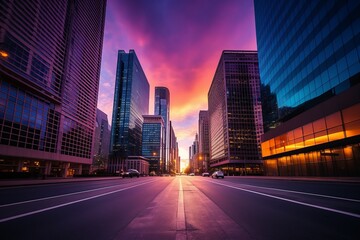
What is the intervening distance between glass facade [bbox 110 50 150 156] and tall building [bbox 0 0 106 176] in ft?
230

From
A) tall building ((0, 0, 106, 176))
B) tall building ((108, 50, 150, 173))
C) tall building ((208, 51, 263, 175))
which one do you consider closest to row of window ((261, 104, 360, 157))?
tall building ((0, 0, 106, 176))

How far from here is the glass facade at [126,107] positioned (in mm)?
151125

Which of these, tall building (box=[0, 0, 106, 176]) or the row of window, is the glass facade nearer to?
tall building (box=[0, 0, 106, 176])

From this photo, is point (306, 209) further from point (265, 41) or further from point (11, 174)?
point (265, 41)

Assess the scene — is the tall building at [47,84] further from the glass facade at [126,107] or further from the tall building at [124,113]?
the tall building at [124,113]

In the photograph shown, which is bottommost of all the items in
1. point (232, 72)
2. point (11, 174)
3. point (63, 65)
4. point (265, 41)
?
point (11, 174)

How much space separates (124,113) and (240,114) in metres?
88.0

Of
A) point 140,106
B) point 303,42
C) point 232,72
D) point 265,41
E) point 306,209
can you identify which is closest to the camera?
point 306,209

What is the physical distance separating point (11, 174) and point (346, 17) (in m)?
60.0

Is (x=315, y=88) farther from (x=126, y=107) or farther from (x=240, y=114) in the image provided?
(x=126, y=107)

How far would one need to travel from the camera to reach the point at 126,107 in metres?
152

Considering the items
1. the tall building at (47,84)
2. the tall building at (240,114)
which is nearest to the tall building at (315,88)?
the tall building at (47,84)

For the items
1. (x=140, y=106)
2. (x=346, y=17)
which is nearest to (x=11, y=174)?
(x=346, y=17)

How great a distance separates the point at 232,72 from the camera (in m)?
130
